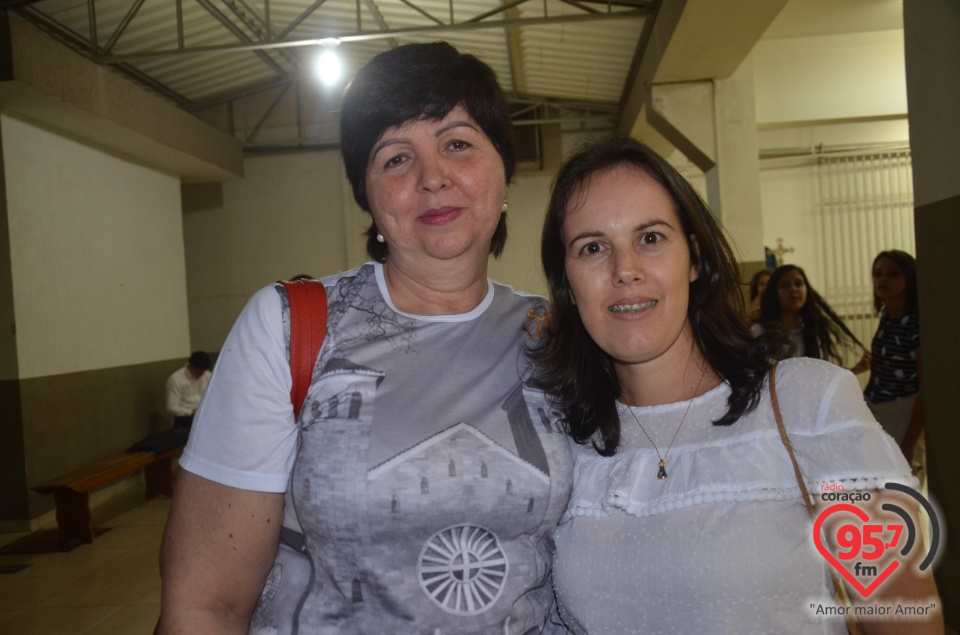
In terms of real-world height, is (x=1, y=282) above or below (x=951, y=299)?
above

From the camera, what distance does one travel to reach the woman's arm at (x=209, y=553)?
1.33 metres

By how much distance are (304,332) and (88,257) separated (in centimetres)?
719

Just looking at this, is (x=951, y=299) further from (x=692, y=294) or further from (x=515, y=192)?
(x=515, y=192)

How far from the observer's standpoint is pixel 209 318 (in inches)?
476

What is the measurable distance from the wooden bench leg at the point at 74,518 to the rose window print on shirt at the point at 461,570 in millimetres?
5700

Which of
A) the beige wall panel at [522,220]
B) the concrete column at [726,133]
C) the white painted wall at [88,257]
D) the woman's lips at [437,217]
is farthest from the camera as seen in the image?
the beige wall panel at [522,220]

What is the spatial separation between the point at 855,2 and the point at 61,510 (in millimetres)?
8894

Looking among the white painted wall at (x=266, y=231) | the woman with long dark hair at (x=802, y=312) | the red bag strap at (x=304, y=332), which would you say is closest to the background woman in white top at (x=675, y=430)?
the red bag strap at (x=304, y=332)

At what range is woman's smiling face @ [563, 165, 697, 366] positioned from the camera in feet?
5.24

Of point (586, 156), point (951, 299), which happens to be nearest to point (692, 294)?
point (586, 156)

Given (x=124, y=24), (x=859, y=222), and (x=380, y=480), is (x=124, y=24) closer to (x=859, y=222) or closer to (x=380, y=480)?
(x=380, y=480)

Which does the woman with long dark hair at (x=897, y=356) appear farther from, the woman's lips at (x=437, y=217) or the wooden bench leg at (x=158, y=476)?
the wooden bench leg at (x=158, y=476)

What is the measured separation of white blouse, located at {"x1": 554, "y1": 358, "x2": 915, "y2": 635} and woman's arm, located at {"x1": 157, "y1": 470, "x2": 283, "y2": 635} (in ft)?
1.91

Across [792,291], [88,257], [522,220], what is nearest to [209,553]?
[792,291]
